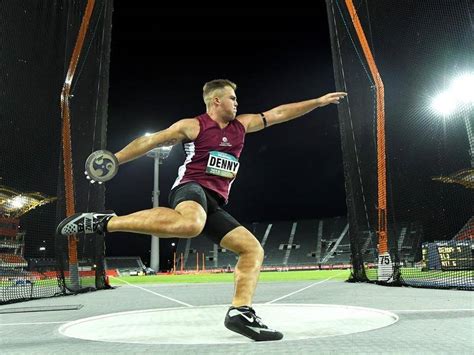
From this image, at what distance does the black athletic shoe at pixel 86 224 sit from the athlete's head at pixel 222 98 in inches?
46.5

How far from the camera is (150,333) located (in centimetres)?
339

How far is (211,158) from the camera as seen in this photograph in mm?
3332

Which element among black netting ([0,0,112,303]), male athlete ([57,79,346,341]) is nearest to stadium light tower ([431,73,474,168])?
male athlete ([57,79,346,341])

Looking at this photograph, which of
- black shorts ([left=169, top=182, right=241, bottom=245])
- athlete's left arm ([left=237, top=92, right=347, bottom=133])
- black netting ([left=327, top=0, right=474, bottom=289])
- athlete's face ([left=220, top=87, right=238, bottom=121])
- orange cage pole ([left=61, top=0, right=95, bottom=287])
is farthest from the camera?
orange cage pole ([left=61, top=0, right=95, bottom=287])

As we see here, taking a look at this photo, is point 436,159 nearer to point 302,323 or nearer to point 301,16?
point 302,323

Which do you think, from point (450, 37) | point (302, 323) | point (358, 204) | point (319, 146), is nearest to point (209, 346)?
point (302, 323)

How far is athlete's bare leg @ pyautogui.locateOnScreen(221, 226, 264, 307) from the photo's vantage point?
316 centimetres

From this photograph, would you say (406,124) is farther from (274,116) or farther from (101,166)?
(101,166)

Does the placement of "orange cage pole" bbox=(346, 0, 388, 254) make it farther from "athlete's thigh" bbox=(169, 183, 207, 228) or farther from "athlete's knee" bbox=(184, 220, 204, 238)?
"athlete's knee" bbox=(184, 220, 204, 238)

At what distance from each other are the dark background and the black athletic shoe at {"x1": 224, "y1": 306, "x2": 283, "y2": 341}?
19.2 meters

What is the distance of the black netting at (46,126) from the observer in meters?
7.64

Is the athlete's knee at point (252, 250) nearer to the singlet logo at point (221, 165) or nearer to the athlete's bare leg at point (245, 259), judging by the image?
the athlete's bare leg at point (245, 259)

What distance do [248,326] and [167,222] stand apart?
872 millimetres

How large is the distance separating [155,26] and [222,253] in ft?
86.2
